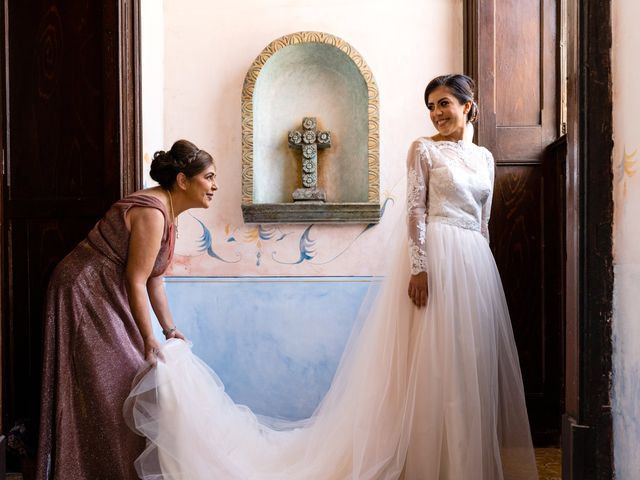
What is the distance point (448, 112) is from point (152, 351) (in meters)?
1.41

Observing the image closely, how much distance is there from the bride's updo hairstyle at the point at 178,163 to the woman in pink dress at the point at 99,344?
0.50ft

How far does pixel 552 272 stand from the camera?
3227mm

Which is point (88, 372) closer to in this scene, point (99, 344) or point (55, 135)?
point (99, 344)

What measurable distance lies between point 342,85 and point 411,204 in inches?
65.0

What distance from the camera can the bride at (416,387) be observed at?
85.8 inches

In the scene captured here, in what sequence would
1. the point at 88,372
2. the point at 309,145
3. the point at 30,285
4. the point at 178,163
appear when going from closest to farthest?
the point at 88,372 < the point at 178,163 < the point at 30,285 < the point at 309,145

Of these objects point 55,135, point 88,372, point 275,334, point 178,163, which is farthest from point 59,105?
point 275,334

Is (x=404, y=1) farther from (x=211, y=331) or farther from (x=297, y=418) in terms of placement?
→ (x=297, y=418)

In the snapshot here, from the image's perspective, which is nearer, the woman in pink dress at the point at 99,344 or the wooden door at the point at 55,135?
the woman in pink dress at the point at 99,344

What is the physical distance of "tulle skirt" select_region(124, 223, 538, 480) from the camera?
2.17 meters

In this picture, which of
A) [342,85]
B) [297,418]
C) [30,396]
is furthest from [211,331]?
[342,85]

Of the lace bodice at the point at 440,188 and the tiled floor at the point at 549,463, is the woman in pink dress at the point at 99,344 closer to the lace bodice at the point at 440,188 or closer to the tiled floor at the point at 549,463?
the lace bodice at the point at 440,188

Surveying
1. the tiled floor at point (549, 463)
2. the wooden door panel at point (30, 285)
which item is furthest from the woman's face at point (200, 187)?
the tiled floor at point (549, 463)

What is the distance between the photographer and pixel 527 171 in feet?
10.7
